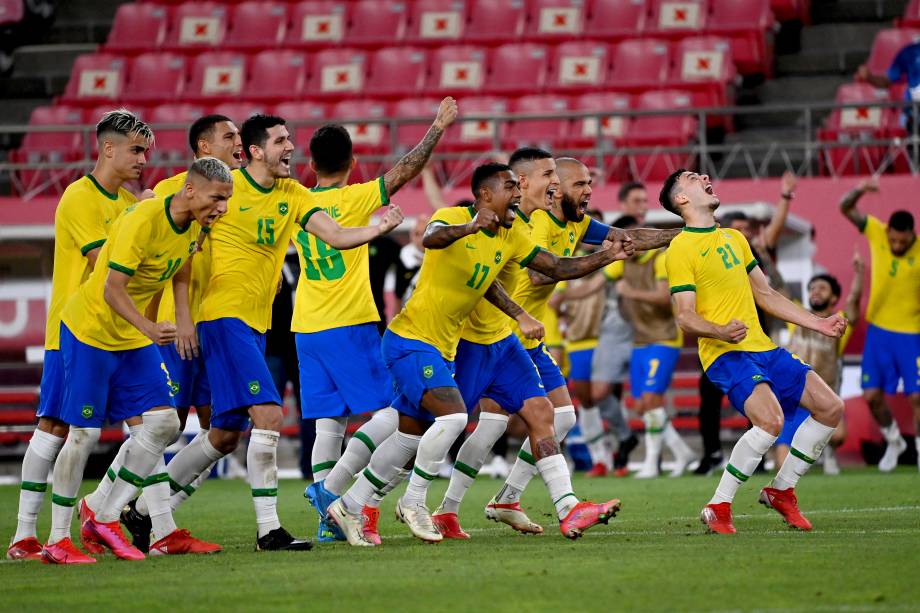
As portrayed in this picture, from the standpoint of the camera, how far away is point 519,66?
21.2 metres

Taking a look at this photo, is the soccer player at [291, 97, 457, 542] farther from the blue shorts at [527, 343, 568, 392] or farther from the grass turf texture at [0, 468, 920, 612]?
the blue shorts at [527, 343, 568, 392]

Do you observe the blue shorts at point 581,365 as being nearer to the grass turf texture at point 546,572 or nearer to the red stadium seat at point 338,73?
the grass turf texture at point 546,572

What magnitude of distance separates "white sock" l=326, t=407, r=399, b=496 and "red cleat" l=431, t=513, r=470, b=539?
0.56 m

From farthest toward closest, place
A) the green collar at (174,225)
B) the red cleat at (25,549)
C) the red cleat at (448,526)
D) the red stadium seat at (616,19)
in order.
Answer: the red stadium seat at (616,19) < the red cleat at (448,526) < the red cleat at (25,549) < the green collar at (174,225)

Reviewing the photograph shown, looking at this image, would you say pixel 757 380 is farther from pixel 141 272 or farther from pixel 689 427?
pixel 689 427

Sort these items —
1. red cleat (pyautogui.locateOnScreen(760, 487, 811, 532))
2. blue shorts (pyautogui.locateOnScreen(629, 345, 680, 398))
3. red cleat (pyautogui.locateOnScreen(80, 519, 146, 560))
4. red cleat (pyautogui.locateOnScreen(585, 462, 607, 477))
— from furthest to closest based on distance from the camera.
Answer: red cleat (pyautogui.locateOnScreen(585, 462, 607, 477)), blue shorts (pyautogui.locateOnScreen(629, 345, 680, 398)), red cleat (pyautogui.locateOnScreen(760, 487, 811, 532)), red cleat (pyautogui.locateOnScreen(80, 519, 146, 560))

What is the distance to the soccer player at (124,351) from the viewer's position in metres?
7.78

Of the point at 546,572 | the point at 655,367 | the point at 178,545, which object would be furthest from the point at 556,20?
the point at 546,572

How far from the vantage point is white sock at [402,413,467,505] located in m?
8.35

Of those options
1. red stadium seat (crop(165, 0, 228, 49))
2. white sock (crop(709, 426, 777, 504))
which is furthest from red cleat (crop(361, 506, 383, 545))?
red stadium seat (crop(165, 0, 228, 49))

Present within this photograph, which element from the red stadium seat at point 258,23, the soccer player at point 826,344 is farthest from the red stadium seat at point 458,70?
the soccer player at point 826,344

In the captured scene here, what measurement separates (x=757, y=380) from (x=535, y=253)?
1507 millimetres

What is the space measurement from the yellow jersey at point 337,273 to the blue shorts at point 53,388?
1541 millimetres

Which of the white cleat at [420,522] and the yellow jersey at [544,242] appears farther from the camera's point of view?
the yellow jersey at [544,242]
